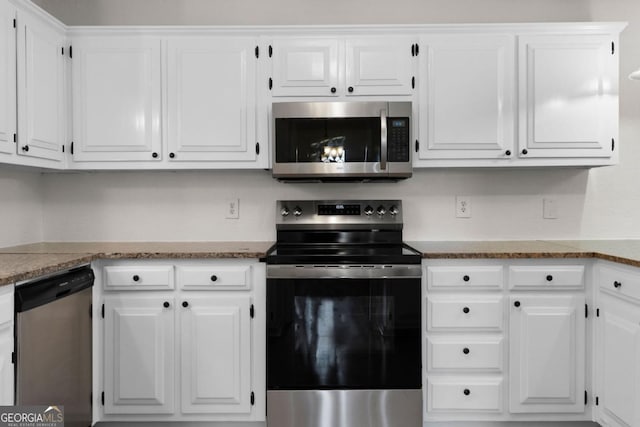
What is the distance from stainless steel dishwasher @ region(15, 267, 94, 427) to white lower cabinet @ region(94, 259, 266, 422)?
12 cm

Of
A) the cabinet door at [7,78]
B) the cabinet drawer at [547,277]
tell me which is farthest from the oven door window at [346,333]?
the cabinet door at [7,78]

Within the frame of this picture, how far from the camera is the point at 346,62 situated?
239 cm

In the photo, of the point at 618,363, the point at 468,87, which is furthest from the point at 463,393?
the point at 468,87

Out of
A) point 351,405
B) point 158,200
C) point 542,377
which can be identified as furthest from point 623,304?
point 158,200

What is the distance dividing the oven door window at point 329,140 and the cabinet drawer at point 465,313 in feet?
2.70

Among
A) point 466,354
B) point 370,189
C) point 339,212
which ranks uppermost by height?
point 370,189

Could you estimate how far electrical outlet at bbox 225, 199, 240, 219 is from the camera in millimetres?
2732

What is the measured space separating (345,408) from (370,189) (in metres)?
1.27

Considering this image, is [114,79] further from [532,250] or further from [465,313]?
[532,250]

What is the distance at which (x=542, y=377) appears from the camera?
6.99 ft

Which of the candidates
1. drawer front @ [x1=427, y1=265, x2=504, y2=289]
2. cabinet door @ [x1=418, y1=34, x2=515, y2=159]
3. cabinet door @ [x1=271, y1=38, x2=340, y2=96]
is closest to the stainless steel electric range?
drawer front @ [x1=427, y1=265, x2=504, y2=289]

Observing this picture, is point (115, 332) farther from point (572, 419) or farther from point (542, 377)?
point (572, 419)

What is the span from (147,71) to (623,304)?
2604 millimetres

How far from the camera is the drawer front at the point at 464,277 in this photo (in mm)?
2137
